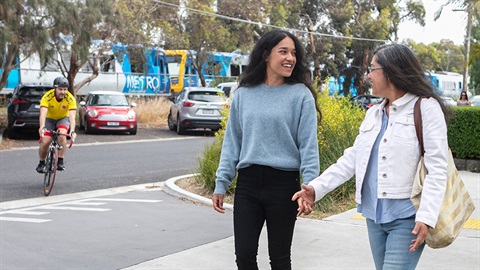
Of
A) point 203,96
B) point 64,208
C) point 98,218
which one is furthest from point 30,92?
point 98,218

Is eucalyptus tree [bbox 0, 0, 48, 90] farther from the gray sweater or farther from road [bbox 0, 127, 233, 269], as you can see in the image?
the gray sweater

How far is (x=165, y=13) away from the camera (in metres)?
36.8

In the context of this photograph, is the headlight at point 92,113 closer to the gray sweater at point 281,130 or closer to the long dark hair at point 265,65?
the long dark hair at point 265,65

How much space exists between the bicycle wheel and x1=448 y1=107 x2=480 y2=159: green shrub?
7.68m

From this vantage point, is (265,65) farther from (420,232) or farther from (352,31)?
(352,31)

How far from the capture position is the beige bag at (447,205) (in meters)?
3.74

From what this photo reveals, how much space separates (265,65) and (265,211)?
2.94ft

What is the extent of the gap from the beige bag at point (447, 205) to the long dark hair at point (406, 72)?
7 cm

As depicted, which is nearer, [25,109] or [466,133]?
[466,133]

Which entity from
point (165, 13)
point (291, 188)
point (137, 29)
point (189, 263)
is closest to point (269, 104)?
point (291, 188)

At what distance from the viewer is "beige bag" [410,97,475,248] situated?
3.74 meters

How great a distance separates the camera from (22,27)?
22375 mm

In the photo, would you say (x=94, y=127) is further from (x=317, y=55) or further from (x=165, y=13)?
(x=317, y=55)

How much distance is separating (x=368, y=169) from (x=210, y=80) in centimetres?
4017
